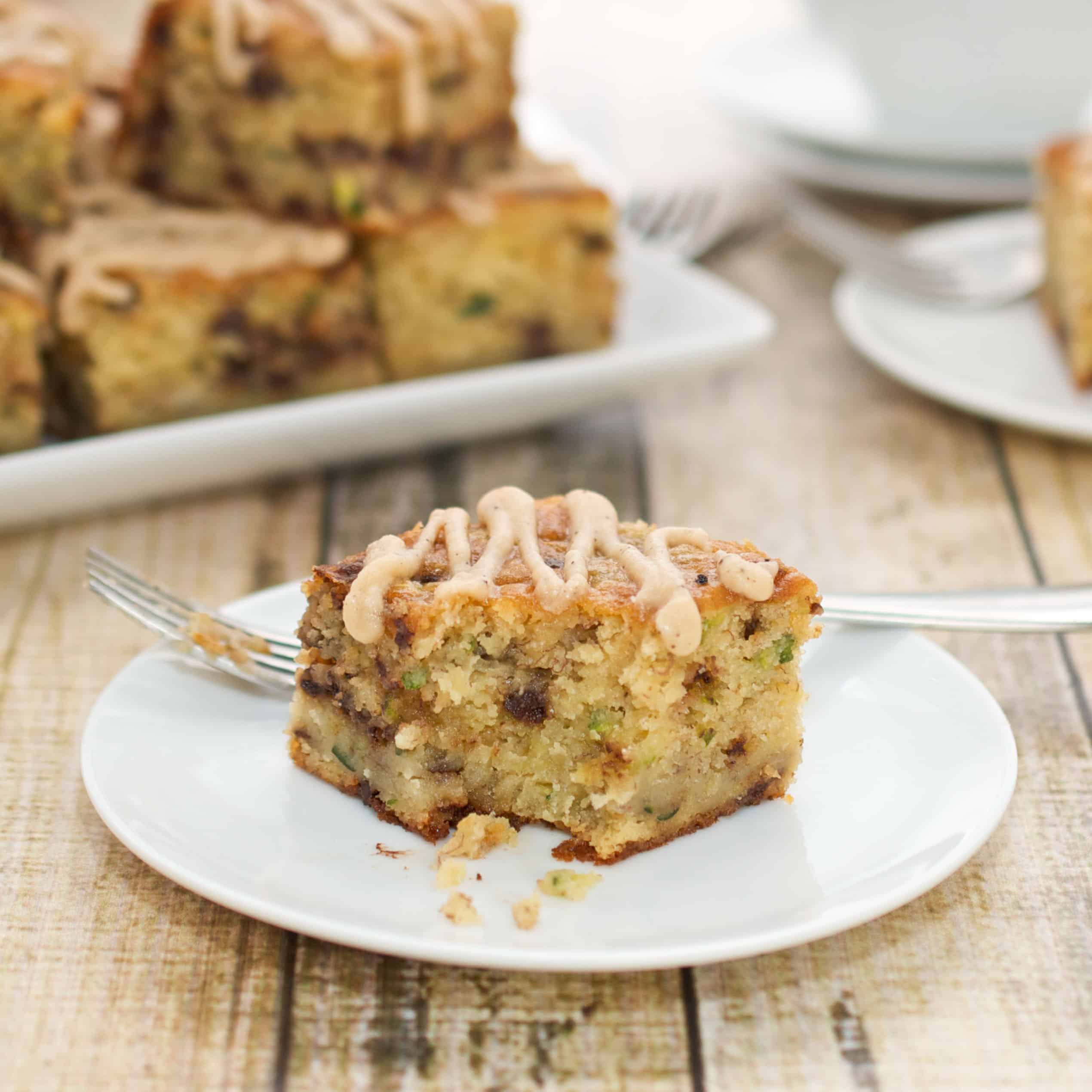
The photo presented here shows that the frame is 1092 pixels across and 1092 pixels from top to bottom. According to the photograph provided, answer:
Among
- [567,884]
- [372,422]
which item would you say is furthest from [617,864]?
[372,422]

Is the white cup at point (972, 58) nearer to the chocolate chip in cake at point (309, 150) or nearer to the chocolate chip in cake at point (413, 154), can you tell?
the chocolate chip in cake at point (413, 154)

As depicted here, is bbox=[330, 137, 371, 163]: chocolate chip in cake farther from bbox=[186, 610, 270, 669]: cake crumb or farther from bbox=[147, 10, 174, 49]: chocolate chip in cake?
bbox=[186, 610, 270, 669]: cake crumb

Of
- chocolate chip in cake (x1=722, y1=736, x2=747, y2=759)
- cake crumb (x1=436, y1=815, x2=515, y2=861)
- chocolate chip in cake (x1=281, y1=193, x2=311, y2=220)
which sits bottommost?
chocolate chip in cake (x1=281, y1=193, x2=311, y2=220)

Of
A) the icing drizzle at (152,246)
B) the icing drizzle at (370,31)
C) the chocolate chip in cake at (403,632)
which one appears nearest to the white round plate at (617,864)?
the chocolate chip in cake at (403,632)

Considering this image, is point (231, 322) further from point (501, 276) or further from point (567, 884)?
point (567, 884)

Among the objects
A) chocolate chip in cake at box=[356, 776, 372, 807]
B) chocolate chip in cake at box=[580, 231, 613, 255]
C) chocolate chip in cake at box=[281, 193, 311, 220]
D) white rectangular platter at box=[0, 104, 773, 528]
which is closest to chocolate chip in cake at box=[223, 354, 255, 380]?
white rectangular platter at box=[0, 104, 773, 528]

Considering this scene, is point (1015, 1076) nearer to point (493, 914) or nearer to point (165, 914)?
point (493, 914)

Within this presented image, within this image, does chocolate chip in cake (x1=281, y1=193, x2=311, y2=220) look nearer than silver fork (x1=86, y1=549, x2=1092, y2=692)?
No
